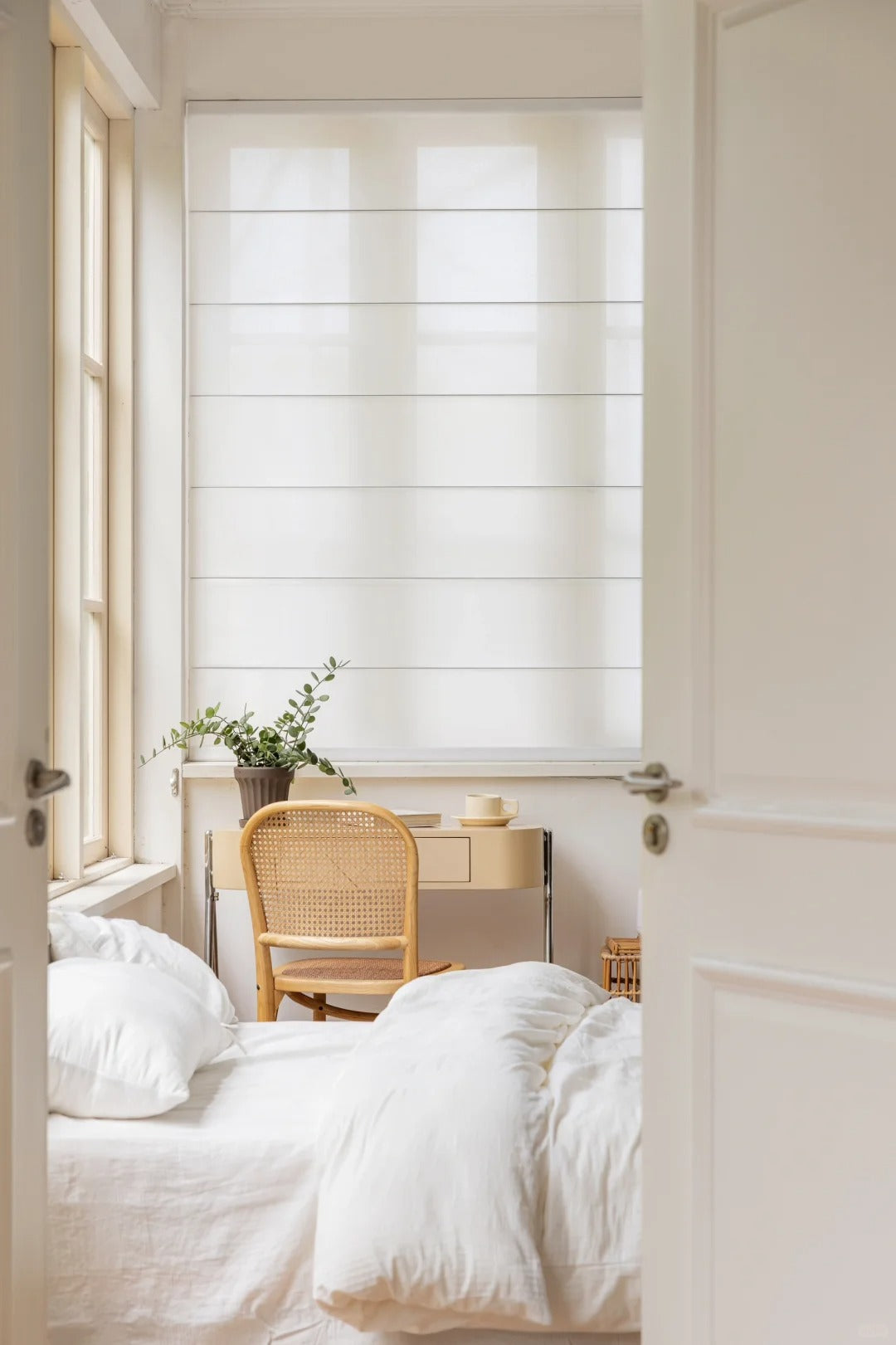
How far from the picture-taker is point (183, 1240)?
198 cm

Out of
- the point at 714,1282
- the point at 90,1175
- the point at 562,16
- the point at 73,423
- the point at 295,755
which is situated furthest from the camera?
the point at 562,16

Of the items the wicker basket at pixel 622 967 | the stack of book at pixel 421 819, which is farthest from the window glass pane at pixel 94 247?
the wicker basket at pixel 622 967

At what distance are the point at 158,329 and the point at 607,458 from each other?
5.22ft

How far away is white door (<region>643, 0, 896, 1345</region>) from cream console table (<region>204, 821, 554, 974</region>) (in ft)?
6.98

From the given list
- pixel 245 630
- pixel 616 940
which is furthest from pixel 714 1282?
pixel 245 630

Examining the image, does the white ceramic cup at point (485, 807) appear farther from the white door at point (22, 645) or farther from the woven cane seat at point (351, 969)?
the white door at point (22, 645)

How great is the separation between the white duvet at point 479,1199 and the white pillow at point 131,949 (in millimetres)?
713

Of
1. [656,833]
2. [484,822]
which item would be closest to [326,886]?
[484,822]

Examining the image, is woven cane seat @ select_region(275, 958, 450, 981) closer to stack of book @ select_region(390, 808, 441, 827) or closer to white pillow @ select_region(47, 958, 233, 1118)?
stack of book @ select_region(390, 808, 441, 827)

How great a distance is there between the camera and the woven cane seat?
11.6ft

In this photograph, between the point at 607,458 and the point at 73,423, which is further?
the point at 607,458

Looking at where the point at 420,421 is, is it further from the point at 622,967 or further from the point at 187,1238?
the point at 187,1238

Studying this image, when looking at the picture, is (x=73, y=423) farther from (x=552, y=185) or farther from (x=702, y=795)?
(x=702, y=795)

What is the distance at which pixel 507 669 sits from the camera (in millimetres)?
4285
